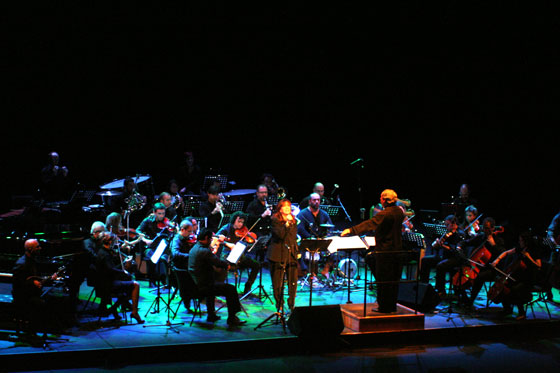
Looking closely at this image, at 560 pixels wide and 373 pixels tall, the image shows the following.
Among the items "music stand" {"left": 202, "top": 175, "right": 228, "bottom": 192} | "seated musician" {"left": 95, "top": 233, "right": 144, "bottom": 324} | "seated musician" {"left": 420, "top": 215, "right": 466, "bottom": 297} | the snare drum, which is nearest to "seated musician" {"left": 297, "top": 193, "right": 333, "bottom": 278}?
the snare drum

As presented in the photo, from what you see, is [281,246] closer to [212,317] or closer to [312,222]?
[212,317]

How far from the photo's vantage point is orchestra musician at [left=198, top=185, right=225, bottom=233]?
1070 centimetres

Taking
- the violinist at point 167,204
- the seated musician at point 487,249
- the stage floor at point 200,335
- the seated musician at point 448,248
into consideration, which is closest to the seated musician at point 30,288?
the stage floor at point 200,335

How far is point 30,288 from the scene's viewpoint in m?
7.12

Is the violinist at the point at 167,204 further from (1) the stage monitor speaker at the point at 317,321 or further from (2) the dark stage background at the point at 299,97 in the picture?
(1) the stage monitor speaker at the point at 317,321

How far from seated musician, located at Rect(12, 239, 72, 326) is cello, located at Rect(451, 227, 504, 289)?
640cm

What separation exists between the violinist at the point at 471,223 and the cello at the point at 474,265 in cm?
37

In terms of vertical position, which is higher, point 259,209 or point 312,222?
point 259,209

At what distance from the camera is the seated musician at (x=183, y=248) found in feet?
27.3

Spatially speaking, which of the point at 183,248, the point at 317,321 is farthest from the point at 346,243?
the point at 183,248

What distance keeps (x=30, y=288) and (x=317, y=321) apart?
3849 millimetres

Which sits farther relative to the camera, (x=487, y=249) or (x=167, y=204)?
(x=167, y=204)

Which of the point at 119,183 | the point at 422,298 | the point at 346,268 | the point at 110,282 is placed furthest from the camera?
the point at 119,183

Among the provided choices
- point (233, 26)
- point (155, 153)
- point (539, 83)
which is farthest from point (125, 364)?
point (539, 83)
